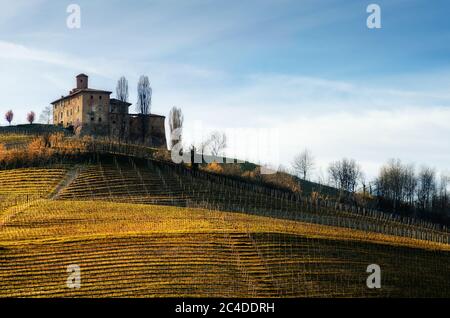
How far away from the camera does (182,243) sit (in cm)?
4594

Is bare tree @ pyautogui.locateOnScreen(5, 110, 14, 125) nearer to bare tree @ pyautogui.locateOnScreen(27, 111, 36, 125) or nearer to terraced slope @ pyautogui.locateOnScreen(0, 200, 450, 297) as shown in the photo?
bare tree @ pyautogui.locateOnScreen(27, 111, 36, 125)

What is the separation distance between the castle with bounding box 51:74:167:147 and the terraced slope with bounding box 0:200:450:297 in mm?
48719

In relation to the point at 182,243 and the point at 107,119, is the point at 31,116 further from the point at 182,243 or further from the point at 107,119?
the point at 182,243

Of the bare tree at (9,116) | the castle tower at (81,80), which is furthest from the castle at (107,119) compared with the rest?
the bare tree at (9,116)

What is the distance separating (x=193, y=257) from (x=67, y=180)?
31.2 metres

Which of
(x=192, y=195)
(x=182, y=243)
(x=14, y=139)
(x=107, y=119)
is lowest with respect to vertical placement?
(x=182, y=243)

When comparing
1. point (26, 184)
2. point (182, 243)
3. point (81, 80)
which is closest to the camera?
point (182, 243)

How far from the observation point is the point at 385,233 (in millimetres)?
66688

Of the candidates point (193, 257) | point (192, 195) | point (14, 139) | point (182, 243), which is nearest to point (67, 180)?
point (192, 195)

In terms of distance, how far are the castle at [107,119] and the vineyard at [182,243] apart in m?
31.4

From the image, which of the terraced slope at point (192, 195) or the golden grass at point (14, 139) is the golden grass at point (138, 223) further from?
the golden grass at point (14, 139)

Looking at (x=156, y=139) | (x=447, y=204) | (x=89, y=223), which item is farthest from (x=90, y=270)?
(x=447, y=204)
